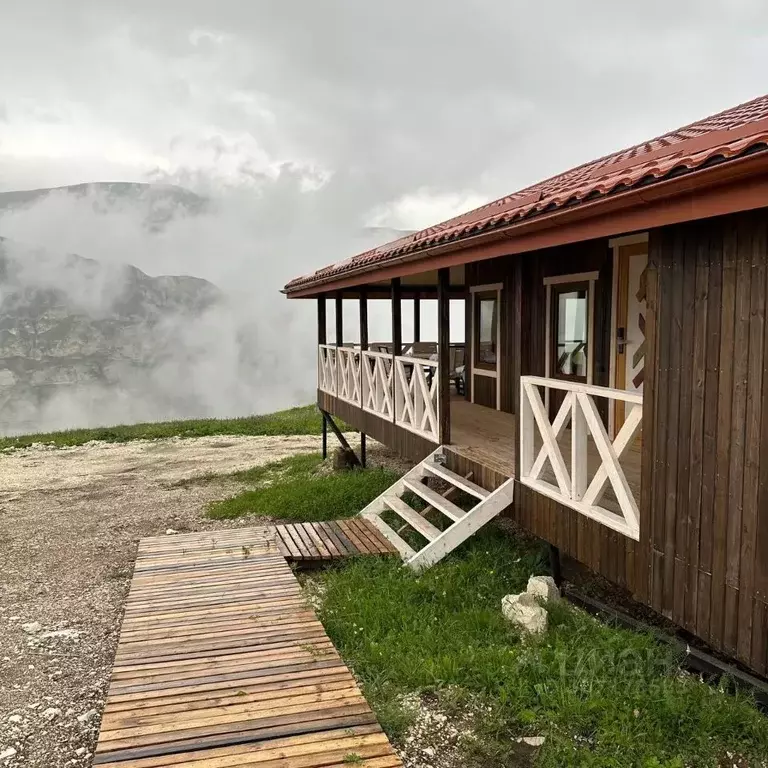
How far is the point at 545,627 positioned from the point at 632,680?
75cm

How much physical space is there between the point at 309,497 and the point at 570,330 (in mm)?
4221

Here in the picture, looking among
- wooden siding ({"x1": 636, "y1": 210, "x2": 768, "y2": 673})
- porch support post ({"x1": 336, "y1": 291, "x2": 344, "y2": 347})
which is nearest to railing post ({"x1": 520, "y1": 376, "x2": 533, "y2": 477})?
wooden siding ({"x1": 636, "y1": 210, "x2": 768, "y2": 673})

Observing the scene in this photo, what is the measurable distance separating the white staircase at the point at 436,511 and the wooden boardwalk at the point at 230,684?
121 cm

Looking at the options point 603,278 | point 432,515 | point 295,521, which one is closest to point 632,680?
point 432,515

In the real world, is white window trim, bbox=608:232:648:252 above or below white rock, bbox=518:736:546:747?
above

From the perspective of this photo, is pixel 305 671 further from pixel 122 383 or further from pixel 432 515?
pixel 122 383

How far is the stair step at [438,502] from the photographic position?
20.0 feet

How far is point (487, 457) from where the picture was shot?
255 inches

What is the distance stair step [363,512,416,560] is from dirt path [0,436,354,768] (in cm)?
234

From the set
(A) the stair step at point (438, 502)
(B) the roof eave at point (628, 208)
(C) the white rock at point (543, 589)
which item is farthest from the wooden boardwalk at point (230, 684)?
(B) the roof eave at point (628, 208)

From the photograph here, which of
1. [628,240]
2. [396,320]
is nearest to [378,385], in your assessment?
[396,320]

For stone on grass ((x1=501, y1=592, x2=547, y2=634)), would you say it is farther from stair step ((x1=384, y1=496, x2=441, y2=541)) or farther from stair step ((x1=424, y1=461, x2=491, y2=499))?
stair step ((x1=384, y1=496, x2=441, y2=541))

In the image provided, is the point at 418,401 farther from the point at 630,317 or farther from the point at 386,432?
the point at 630,317

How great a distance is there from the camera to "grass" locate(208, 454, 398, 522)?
8833mm
